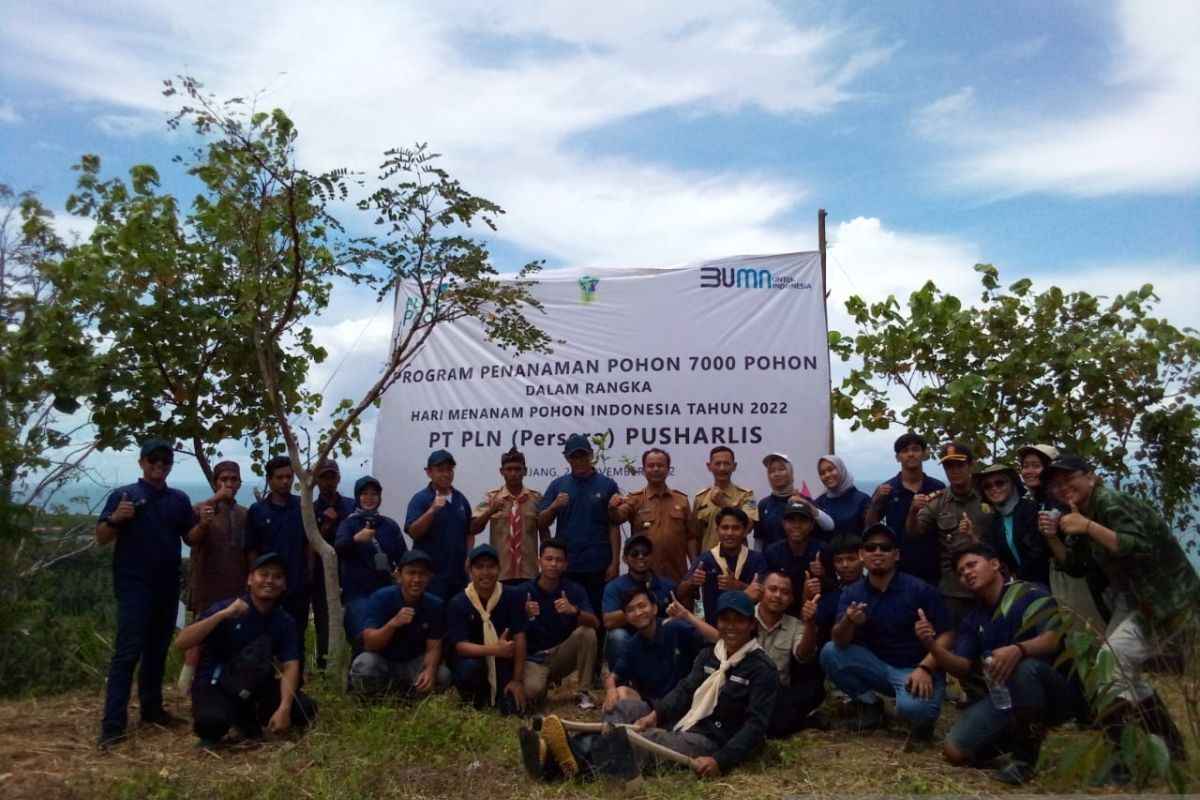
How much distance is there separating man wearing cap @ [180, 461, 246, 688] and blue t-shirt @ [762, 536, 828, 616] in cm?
337

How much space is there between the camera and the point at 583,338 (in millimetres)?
8445

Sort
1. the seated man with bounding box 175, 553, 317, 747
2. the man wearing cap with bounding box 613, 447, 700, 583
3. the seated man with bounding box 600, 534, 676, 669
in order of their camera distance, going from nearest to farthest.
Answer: the seated man with bounding box 175, 553, 317, 747 < the seated man with bounding box 600, 534, 676, 669 < the man wearing cap with bounding box 613, 447, 700, 583

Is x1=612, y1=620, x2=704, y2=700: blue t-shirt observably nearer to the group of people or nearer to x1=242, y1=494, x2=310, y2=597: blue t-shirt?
the group of people

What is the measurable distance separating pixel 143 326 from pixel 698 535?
3.96 m

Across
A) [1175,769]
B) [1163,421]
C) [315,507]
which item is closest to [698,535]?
[315,507]

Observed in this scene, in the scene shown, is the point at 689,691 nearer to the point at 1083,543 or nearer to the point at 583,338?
the point at 1083,543

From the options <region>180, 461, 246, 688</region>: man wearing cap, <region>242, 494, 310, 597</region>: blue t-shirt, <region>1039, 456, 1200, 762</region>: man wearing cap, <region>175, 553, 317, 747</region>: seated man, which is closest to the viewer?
<region>1039, 456, 1200, 762</region>: man wearing cap

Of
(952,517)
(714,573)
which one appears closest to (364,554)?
(714,573)

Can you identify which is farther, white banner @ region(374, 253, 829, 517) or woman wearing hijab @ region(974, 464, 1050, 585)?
white banner @ region(374, 253, 829, 517)

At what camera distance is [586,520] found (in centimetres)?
679

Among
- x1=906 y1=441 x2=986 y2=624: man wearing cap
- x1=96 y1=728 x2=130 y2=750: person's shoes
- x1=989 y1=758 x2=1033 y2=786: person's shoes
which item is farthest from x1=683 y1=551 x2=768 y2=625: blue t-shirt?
x1=96 y1=728 x2=130 y2=750: person's shoes

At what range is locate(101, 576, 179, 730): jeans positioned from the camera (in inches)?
220

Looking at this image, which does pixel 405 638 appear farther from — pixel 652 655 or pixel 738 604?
pixel 738 604

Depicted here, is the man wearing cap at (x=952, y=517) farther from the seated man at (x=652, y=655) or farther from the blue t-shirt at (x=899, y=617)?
the seated man at (x=652, y=655)
